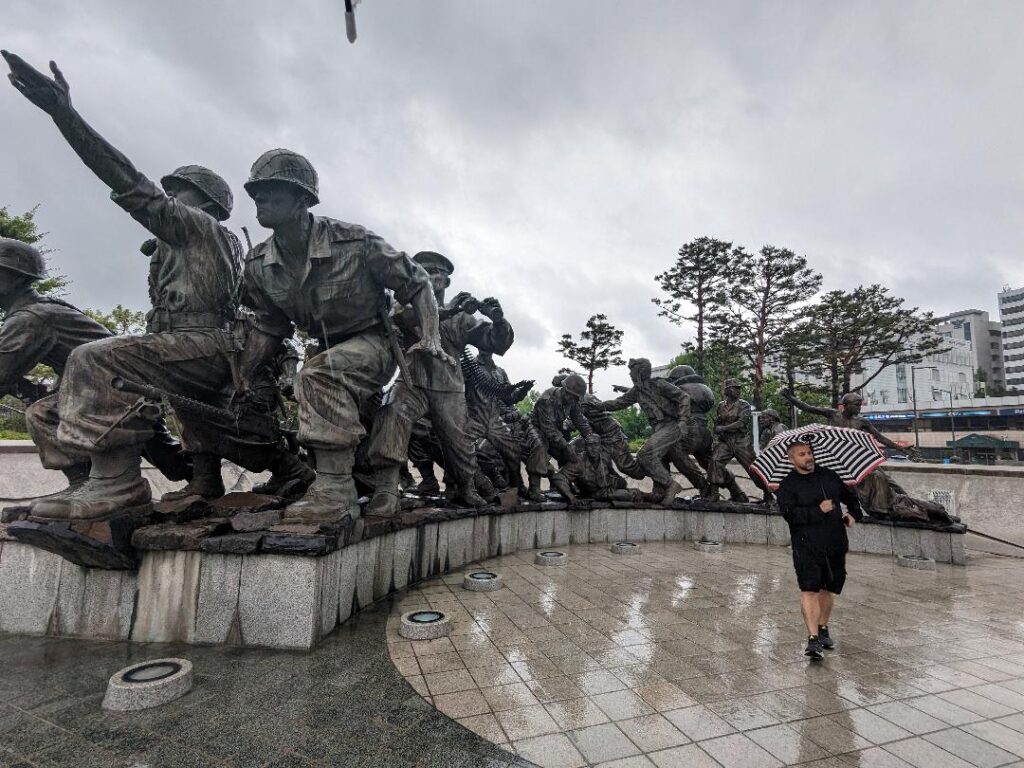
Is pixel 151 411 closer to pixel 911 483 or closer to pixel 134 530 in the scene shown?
pixel 134 530

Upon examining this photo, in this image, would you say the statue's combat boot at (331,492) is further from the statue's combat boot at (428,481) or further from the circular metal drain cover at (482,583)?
the statue's combat boot at (428,481)

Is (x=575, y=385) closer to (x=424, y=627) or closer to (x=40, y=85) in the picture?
(x=424, y=627)

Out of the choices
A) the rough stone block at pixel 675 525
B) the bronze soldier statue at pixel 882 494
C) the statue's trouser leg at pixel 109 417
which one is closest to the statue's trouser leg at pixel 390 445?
the statue's trouser leg at pixel 109 417

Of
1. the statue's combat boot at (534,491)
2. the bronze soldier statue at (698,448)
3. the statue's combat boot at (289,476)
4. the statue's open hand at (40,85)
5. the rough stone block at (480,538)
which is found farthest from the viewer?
the bronze soldier statue at (698,448)

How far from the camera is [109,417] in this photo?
3.67 meters

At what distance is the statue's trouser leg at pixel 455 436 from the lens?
18.6 ft

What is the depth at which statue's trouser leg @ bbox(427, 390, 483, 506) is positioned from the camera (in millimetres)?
5668

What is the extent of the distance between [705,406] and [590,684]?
7.63 metres

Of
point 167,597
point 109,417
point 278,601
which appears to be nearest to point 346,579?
point 278,601

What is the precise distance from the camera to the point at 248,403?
476 centimetres

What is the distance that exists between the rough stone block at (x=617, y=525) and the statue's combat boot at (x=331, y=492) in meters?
5.29

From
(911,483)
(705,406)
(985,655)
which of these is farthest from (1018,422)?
(985,655)

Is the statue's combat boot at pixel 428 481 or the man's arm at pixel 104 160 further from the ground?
the man's arm at pixel 104 160

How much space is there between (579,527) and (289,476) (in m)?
4.65
